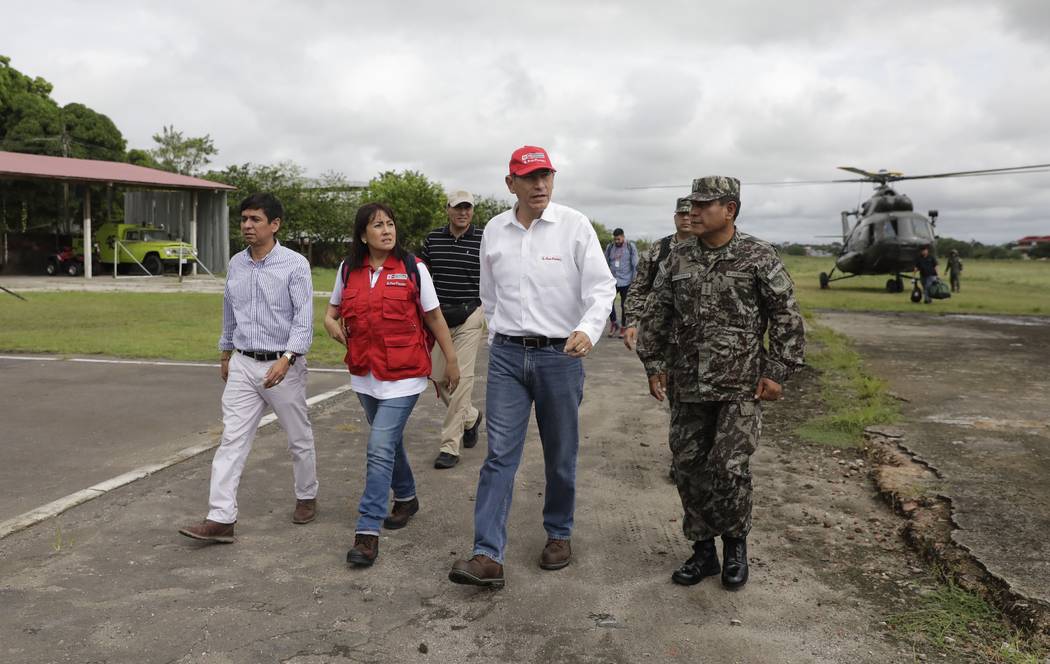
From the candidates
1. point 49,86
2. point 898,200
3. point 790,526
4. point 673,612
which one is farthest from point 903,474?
point 49,86

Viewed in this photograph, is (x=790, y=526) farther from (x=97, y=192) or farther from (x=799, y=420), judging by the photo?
(x=97, y=192)

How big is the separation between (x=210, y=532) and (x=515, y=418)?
1.70m

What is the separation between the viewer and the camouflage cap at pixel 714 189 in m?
3.86

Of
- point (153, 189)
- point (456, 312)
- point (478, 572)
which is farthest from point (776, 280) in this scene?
point (153, 189)

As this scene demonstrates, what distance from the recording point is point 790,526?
15.8ft

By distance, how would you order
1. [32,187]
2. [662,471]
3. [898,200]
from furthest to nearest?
[32,187]
[898,200]
[662,471]

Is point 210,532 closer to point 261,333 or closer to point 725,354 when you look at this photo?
point 261,333

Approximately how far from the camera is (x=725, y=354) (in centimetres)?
388

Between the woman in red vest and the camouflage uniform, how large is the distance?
52.8 inches

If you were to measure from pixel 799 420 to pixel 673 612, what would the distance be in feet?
14.5

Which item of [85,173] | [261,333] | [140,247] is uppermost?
[85,173]

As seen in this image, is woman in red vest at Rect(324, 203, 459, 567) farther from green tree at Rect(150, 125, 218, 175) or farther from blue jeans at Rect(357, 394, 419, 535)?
green tree at Rect(150, 125, 218, 175)

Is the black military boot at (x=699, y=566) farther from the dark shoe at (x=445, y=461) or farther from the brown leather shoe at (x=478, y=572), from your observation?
the dark shoe at (x=445, y=461)

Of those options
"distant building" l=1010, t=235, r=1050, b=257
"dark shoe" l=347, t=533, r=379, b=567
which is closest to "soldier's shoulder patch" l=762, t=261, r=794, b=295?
"dark shoe" l=347, t=533, r=379, b=567
